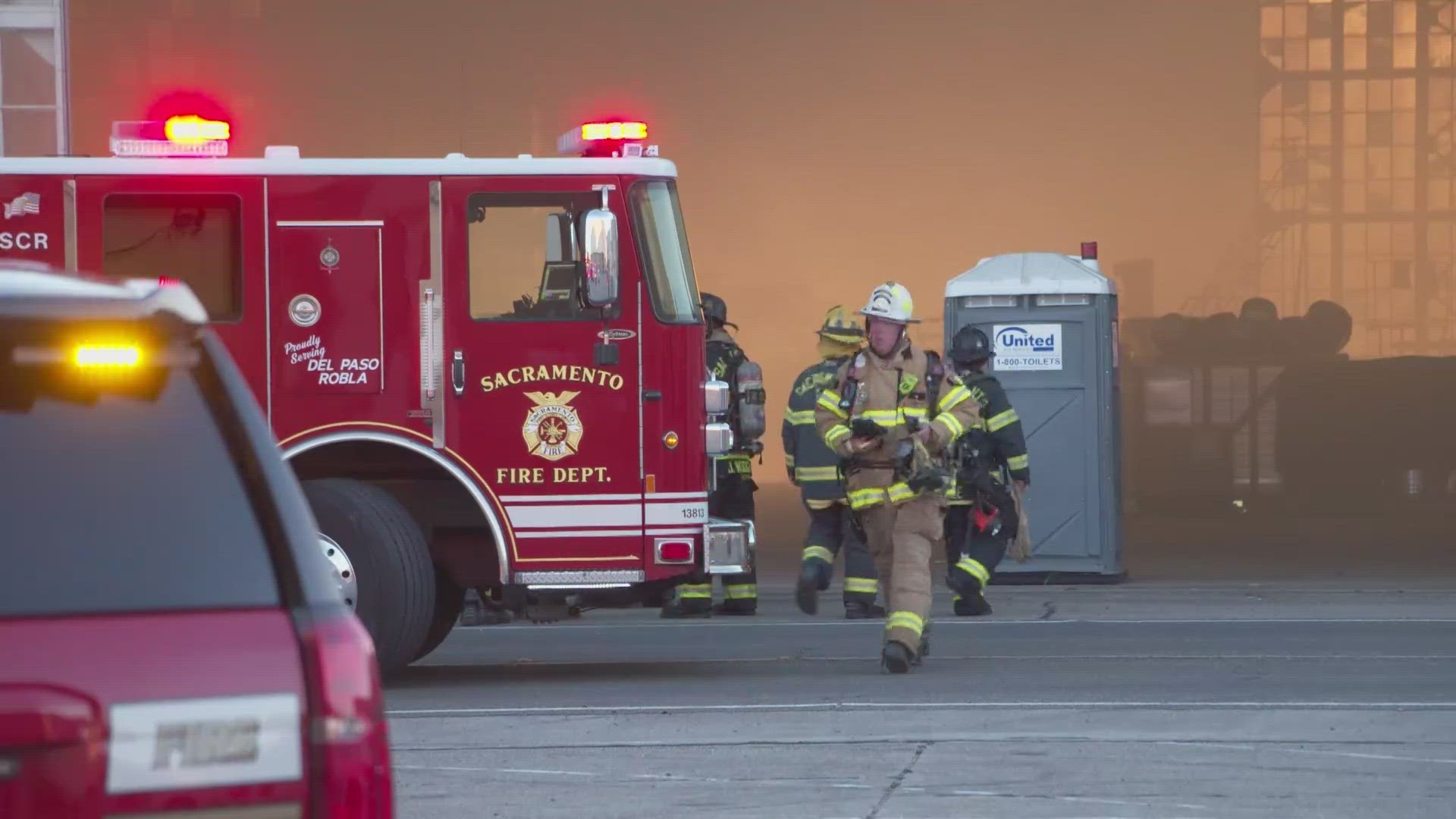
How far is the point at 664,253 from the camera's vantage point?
32.2 ft

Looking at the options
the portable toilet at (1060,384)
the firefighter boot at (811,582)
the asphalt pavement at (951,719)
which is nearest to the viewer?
the asphalt pavement at (951,719)

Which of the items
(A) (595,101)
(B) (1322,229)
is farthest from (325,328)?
(B) (1322,229)

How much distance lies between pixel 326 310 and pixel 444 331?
1.67 ft

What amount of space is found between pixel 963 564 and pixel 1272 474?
10.6m

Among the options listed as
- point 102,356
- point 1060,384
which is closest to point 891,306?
point 1060,384

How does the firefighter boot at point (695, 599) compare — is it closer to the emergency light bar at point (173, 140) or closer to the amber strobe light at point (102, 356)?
the emergency light bar at point (173, 140)

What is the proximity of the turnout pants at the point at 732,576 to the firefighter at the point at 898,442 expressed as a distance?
8.06ft

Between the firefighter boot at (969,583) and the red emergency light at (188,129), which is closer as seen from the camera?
the red emergency light at (188,129)

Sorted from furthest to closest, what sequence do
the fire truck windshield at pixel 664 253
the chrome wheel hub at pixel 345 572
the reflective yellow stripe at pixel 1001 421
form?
the reflective yellow stripe at pixel 1001 421 < the fire truck windshield at pixel 664 253 < the chrome wheel hub at pixel 345 572

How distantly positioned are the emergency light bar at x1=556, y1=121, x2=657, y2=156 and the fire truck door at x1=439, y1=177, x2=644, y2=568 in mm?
317

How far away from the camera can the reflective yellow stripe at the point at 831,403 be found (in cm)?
1006

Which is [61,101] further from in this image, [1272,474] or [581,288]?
[1272,474]

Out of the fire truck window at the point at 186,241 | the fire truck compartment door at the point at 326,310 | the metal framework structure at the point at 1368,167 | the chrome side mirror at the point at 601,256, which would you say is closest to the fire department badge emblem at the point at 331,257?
the fire truck compartment door at the point at 326,310

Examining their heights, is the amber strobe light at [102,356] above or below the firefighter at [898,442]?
above
